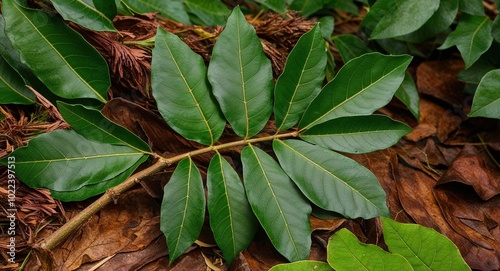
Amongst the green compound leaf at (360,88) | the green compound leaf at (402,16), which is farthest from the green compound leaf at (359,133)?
the green compound leaf at (402,16)

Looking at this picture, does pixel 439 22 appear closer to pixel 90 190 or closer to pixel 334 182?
pixel 334 182

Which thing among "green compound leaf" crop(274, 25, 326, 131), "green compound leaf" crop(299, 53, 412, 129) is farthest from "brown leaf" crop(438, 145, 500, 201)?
"green compound leaf" crop(274, 25, 326, 131)

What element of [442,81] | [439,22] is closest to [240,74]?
[439,22]

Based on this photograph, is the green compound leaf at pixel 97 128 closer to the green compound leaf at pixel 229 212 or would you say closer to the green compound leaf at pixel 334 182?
the green compound leaf at pixel 229 212

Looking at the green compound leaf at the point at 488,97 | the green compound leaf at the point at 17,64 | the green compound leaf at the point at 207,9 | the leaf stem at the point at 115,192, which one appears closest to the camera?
the leaf stem at the point at 115,192

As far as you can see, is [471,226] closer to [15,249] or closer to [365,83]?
[365,83]

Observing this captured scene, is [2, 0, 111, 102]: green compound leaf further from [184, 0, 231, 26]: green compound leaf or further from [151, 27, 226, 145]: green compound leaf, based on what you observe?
[184, 0, 231, 26]: green compound leaf

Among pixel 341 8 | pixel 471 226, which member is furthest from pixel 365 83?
pixel 341 8
